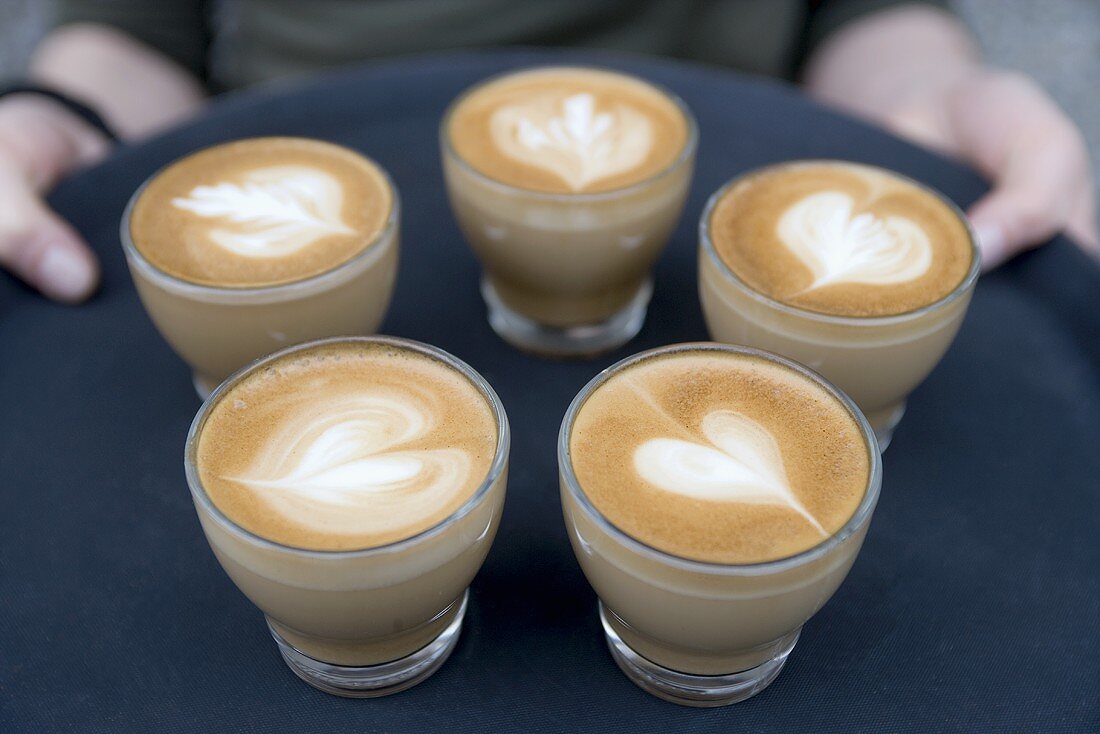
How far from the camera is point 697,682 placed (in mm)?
933

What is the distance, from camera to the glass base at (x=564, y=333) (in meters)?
1.32

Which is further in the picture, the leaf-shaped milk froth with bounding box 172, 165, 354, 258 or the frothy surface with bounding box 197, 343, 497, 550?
the leaf-shaped milk froth with bounding box 172, 165, 354, 258

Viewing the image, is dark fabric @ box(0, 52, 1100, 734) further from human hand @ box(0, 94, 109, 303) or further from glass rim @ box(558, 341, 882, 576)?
glass rim @ box(558, 341, 882, 576)

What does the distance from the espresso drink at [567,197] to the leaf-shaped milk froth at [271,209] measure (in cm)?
15

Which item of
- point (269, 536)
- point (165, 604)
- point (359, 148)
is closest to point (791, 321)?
point (269, 536)

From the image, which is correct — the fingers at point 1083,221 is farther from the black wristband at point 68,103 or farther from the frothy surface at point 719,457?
the black wristband at point 68,103

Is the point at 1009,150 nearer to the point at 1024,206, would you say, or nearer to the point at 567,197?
the point at 1024,206

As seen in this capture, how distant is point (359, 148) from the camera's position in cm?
159

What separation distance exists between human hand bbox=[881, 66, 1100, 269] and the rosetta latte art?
0.81 metres

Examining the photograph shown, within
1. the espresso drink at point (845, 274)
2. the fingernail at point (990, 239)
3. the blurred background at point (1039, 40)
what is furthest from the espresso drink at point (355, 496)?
the blurred background at point (1039, 40)

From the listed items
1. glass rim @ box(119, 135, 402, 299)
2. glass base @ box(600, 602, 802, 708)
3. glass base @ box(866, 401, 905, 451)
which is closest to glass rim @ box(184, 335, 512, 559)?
glass rim @ box(119, 135, 402, 299)

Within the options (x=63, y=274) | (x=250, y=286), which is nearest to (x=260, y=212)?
(x=250, y=286)

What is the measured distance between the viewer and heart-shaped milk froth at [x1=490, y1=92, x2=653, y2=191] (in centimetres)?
127

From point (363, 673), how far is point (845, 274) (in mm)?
632
